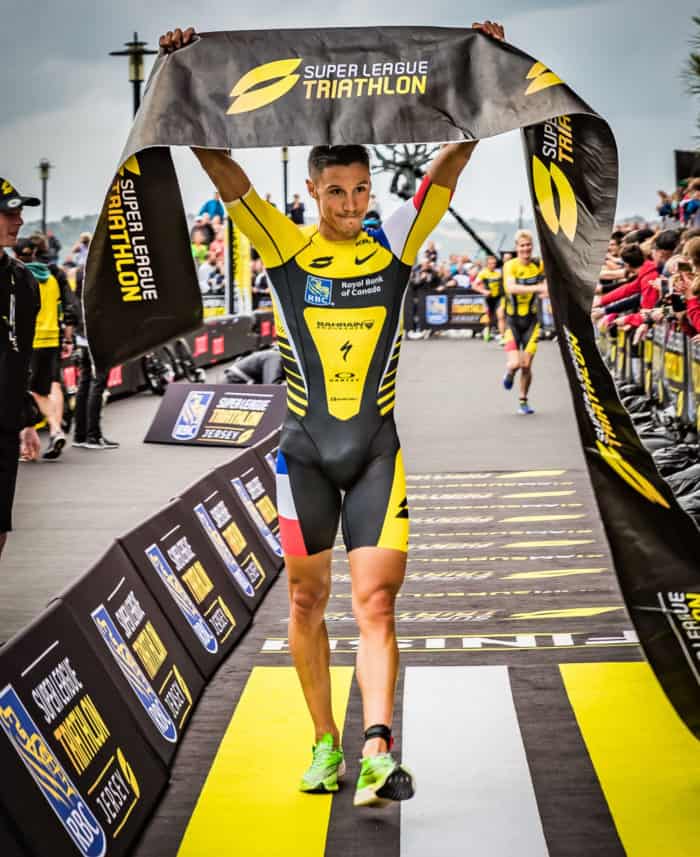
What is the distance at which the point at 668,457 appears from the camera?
10.8 meters

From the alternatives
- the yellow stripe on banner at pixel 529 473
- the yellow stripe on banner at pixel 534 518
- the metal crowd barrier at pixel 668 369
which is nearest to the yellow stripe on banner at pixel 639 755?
the yellow stripe on banner at pixel 534 518

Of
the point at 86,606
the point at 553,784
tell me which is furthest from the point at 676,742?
the point at 86,606

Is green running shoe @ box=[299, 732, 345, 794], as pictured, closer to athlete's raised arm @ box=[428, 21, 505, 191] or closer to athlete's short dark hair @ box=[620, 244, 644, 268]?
athlete's raised arm @ box=[428, 21, 505, 191]

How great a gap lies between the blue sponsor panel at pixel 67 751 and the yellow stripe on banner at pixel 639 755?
166cm

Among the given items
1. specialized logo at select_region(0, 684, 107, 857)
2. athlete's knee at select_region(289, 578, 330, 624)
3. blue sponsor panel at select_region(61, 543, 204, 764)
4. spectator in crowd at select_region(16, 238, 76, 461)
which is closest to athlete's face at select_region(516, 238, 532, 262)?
spectator in crowd at select_region(16, 238, 76, 461)

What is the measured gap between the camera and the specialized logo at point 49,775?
12.5 feet

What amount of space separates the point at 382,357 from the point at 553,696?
2.00 m

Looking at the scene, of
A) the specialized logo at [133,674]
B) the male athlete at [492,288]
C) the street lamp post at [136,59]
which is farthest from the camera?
the male athlete at [492,288]

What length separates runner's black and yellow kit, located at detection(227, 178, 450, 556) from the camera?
4707mm

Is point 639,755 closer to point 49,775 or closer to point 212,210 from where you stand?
point 49,775

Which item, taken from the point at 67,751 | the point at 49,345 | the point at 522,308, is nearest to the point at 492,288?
the point at 522,308

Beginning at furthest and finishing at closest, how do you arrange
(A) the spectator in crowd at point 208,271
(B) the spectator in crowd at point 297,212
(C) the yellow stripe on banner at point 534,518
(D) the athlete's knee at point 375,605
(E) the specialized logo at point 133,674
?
1. (B) the spectator in crowd at point 297,212
2. (A) the spectator in crowd at point 208,271
3. (C) the yellow stripe on banner at point 534,518
4. (E) the specialized logo at point 133,674
5. (D) the athlete's knee at point 375,605

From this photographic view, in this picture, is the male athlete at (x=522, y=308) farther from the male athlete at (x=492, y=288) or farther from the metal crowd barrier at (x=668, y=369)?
the male athlete at (x=492, y=288)

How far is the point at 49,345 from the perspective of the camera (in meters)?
12.9
